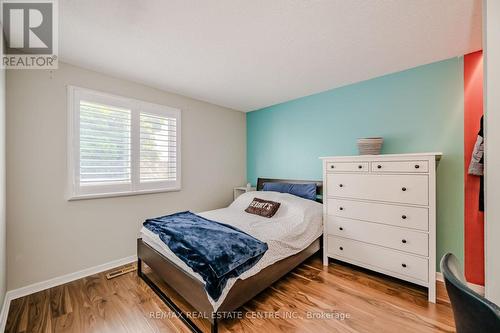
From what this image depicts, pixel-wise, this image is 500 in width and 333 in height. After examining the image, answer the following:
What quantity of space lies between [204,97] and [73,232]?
8.36ft

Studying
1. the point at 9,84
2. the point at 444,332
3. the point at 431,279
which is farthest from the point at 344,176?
the point at 9,84

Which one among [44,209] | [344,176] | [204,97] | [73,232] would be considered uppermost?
[204,97]

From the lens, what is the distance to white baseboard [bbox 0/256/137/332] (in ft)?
6.02

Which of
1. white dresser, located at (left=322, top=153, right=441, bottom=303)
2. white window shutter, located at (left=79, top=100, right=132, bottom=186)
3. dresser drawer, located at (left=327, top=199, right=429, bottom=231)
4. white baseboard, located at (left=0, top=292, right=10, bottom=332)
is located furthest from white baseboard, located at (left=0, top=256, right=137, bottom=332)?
dresser drawer, located at (left=327, top=199, right=429, bottom=231)

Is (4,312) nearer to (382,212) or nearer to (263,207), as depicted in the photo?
(263,207)

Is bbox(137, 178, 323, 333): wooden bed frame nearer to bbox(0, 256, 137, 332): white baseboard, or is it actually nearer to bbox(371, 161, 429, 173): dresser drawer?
bbox(0, 256, 137, 332): white baseboard

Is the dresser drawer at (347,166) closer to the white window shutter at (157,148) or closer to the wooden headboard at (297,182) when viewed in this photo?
the wooden headboard at (297,182)

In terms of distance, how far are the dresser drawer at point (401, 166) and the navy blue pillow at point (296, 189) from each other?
1014mm

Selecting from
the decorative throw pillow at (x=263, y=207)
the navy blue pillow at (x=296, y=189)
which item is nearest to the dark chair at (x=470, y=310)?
the decorative throw pillow at (x=263, y=207)

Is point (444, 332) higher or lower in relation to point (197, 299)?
lower

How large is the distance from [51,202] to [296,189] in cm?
309

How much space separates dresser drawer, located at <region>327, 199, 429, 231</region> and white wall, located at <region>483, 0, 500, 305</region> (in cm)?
101

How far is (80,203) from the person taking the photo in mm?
2455

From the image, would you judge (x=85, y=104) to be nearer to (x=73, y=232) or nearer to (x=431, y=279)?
(x=73, y=232)
